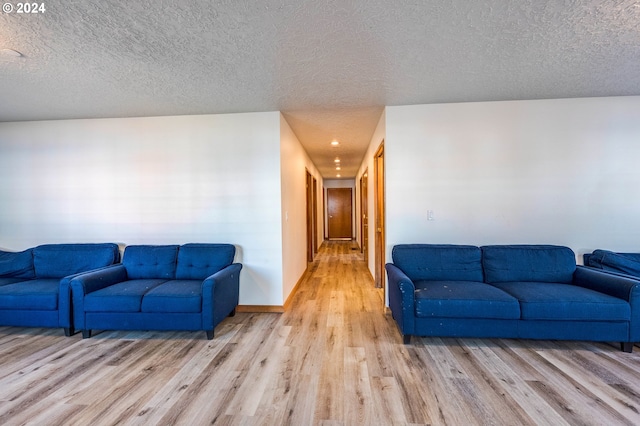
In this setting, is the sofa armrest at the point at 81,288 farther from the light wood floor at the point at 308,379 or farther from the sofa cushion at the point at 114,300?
the light wood floor at the point at 308,379

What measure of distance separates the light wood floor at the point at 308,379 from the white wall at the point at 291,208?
905mm

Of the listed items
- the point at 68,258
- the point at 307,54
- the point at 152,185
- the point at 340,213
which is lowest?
the point at 68,258

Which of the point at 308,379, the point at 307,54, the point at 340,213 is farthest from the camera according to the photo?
the point at 340,213

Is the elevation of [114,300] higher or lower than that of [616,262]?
lower

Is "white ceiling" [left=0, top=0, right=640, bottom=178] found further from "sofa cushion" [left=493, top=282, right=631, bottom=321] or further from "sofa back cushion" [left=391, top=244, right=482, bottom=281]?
"sofa cushion" [left=493, top=282, right=631, bottom=321]

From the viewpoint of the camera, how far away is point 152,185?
3254 millimetres

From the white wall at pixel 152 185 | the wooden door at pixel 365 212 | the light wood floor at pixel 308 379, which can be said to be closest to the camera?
the light wood floor at pixel 308 379

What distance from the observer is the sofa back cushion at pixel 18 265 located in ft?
9.82

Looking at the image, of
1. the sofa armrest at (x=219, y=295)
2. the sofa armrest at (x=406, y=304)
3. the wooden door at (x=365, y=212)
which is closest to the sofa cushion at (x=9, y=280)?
the sofa armrest at (x=219, y=295)

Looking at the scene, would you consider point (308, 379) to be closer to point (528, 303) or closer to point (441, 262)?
point (441, 262)

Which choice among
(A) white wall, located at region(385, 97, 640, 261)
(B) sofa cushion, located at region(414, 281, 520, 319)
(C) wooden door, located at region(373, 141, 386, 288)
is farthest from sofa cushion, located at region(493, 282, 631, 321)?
(C) wooden door, located at region(373, 141, 386, 288)

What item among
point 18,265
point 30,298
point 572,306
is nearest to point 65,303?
point 30,298

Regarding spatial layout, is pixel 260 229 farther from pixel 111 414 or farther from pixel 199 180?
pixel 111 414

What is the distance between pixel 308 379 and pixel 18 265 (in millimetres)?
3637
